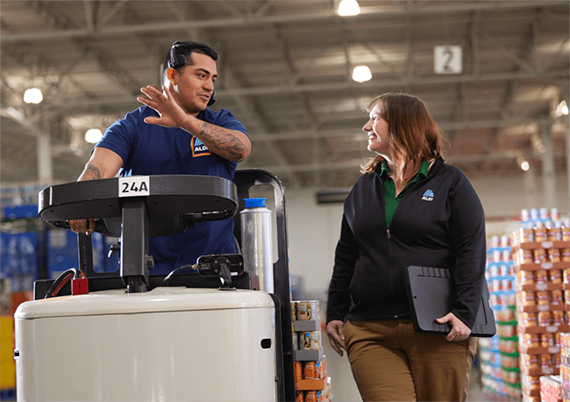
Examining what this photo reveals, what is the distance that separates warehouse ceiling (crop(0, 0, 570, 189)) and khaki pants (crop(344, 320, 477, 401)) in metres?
7.84

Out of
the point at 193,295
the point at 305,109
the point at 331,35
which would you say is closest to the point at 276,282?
the point at 193,295

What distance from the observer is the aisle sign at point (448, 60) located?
936 centimetres

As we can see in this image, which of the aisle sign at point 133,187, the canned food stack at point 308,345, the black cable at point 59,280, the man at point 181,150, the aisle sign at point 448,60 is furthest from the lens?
the aisle sign at point 448,60

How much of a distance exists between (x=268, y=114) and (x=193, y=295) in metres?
13.5

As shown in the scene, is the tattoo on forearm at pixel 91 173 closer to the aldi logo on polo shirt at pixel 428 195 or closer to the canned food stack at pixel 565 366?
the aldi logo on polo shirt at pixel 428 195

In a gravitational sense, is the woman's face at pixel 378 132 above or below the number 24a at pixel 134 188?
above

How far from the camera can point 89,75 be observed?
12008mm

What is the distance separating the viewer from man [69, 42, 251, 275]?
183cm

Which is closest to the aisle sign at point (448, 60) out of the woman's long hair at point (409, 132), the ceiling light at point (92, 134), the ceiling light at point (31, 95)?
the ceiling light at point (31, 95)

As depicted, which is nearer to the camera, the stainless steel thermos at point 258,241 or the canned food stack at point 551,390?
the stainless steel thermos at point 258,241

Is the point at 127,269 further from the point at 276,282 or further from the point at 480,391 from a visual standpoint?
the point at 480,391

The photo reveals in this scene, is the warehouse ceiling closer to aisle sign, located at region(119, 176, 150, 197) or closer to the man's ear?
the man's ear

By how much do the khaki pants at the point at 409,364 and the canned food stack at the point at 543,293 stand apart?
17.1 feet

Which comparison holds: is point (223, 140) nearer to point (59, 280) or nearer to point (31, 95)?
point (59, 280)
